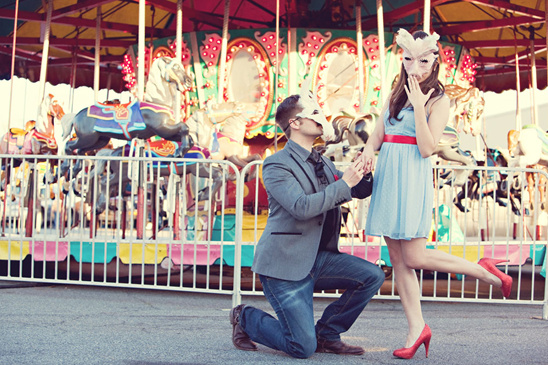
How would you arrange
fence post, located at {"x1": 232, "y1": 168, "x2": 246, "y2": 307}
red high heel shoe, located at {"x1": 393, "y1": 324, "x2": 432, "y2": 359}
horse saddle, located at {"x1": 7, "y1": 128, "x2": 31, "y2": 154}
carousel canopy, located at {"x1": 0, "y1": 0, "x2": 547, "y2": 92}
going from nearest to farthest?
red high heel shoe, located at {"x1": 393, "y1": 324, "x2": 432, "y2": 359} < fence post, located at {"x1": 232, "y1": 168, "x2": 246, "y2": 307} < horse saddle, located at {"x1": 7, "y1": 128, "x2": 31, "y2": 154} < carousel canopy, located at {"x1": 0, "y1": 0, "x2": 547, "y2": 92}

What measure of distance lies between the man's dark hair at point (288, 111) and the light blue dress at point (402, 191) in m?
0.48

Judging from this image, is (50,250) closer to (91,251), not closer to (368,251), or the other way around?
(91,251)

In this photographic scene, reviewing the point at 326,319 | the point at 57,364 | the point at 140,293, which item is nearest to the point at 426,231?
the point at 326,319

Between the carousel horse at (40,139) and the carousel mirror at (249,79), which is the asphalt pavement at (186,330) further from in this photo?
the carousel mirror at (249,79)

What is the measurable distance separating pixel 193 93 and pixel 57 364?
1024 cm

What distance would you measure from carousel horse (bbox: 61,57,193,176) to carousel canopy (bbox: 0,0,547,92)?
4095 millimetres

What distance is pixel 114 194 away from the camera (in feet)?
34.6

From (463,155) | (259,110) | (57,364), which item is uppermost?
(259,110)

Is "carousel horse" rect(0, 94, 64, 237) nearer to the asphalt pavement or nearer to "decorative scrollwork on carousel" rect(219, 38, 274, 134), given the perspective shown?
"decorative scrollwork on carousel" rect(219, 38, 274, 134)

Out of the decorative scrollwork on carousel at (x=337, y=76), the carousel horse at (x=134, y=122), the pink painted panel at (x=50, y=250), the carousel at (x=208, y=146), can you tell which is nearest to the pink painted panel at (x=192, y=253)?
the carousel at (x=208, y=146)

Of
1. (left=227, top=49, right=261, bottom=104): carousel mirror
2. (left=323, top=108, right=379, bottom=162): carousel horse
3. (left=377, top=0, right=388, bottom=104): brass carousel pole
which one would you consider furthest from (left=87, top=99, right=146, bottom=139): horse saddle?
(left=227, top=49, right=261, bottom=104): carousel mirror

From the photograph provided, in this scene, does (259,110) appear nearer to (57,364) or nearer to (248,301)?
(248,301)

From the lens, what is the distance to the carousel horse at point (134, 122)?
27.3 ft

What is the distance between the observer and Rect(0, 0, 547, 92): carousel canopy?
1352 centimetres
